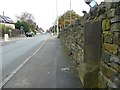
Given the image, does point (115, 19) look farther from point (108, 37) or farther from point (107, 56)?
point (107, 56)

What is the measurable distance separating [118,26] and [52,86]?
8.80 ft

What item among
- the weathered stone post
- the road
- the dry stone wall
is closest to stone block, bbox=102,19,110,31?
the dry stone wall

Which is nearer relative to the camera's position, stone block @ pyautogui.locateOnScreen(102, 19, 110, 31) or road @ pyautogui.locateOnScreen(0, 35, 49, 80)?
stone block @ pyautogui.locateOnScreen(102, 19, 110, 31)

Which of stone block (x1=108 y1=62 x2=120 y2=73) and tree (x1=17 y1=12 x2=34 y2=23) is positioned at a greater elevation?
tree (x1=17 y1=12 x2=34 y2=23)

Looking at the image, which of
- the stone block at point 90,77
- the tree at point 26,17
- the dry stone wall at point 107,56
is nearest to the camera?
the dry stone wall at point 107,56

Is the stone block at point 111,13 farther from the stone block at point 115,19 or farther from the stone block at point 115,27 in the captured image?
the stone block at point 115,27

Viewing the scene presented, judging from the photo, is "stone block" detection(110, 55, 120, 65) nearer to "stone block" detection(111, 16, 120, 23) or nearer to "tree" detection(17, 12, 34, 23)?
"stone block" detection(111, 16, 120, 23)

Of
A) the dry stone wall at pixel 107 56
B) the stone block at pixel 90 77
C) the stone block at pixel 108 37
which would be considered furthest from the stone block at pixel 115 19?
the stone block at pixel 90 77

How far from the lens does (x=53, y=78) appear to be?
7824 millimetres

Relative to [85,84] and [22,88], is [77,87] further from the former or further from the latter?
[22,88]

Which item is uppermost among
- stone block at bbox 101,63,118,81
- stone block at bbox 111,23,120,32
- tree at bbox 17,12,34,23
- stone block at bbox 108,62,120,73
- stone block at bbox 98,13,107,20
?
tree at bbox 17,12,34,23

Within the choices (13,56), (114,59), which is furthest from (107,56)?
(13,56)

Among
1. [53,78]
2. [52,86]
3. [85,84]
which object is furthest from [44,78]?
[85,84]

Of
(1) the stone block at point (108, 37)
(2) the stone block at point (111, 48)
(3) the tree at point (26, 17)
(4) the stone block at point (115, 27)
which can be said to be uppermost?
(3) the tree at point (26, 17)
